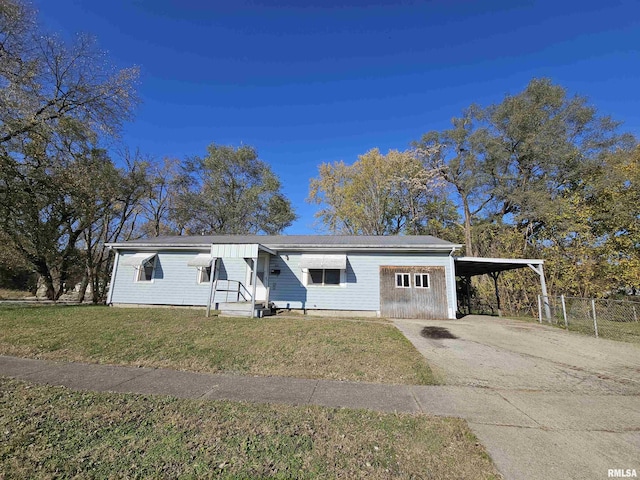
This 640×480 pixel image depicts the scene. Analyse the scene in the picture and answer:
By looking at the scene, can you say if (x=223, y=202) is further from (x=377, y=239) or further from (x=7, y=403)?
(x=7, y=403)

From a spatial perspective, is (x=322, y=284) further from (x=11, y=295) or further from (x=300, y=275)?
(x=11, y=295)

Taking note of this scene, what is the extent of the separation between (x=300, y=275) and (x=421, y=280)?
17.0 ft

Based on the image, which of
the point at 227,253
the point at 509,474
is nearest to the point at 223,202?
the point at 227,253

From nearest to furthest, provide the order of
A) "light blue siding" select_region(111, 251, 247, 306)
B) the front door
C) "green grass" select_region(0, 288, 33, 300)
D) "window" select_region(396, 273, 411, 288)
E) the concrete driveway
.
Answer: the concrete driveway → "window" select_region(396, 273, 411, 288) → the front door → "light blue siding" select_region(111, 251, 247, 306) → "green grass" select_region(0, 288, 33, 300)

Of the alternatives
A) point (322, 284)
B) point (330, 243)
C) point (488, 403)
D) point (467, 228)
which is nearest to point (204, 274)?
point (322, 284)

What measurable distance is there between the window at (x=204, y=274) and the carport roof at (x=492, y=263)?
1102 cm

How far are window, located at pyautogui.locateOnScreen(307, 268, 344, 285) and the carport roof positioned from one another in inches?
199

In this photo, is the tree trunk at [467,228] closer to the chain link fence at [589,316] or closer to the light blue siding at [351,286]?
the chain link fence at [589,316]

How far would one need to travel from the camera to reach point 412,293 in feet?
39.3

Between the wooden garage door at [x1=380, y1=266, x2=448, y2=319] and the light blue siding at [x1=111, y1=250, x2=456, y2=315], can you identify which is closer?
the wooden garage door at [x1=380, y1=266, x2=448, y2=319]

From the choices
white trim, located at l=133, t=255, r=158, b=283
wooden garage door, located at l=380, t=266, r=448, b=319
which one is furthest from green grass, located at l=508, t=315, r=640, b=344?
white trim, located at l=133, t=255, r=158, b=283

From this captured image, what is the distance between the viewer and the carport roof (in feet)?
37.7

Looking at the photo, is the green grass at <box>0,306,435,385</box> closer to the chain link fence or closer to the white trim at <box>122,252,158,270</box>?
the white trim at <box>122,252,158,270</box>

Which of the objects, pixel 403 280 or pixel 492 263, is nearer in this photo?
pixel 403 280
